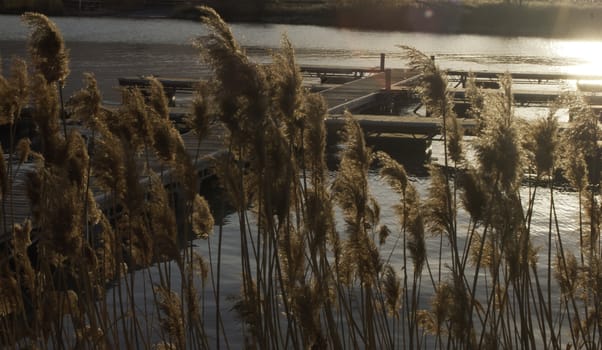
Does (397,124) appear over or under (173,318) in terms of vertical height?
under

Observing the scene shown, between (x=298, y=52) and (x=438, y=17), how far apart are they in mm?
27225

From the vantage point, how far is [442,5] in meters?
67.5

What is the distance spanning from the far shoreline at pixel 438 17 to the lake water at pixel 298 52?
342 centimetres

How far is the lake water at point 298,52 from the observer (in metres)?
13.9

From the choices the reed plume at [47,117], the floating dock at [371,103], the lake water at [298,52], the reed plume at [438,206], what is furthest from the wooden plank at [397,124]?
the reed plume at [47,117]

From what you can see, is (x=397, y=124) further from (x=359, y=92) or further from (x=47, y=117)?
(x=47, y=117)

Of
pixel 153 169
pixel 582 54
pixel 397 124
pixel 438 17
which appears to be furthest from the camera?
pixel 438 17

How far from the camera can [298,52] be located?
41.2 meters

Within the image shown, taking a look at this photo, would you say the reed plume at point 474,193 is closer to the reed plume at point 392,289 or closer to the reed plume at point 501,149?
the reed plume at point 501,149

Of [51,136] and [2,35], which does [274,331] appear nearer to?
[51,136]

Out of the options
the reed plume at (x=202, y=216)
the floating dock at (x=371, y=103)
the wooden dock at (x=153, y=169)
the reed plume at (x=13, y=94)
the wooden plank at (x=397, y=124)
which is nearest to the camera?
the reed plume at (x=13, y=94)

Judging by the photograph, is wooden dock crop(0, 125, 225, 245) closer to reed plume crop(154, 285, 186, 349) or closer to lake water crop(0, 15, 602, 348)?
lake water crop(0, 15, 602, 348)

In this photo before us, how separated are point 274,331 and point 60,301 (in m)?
0.96

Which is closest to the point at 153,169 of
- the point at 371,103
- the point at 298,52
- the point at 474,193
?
the point at 474,193
